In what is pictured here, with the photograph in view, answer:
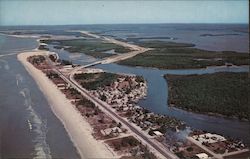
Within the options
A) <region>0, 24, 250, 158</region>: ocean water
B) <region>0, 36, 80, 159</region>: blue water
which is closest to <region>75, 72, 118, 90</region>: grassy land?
<region>0, 24, 250, 158</region>: ocean water

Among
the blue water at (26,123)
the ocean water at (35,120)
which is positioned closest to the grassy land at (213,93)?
the ocean water at (35,120)

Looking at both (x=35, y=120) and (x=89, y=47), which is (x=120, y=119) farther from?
(x=89, y=47)

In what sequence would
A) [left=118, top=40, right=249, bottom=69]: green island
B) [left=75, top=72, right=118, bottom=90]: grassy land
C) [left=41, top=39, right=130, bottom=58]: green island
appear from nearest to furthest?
[left=75, top=72, right=118, bottom=90]: grassy land → [left=118, top=40, right=249, bottom=69]: green island → [left=41, top=39, right=130, bottom=58]: green island

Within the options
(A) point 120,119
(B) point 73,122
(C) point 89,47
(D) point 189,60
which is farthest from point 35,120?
(C) point 89,47

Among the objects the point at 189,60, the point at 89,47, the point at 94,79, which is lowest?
the point at 94,79

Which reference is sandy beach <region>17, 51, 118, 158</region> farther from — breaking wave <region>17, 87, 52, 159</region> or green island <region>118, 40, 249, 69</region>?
green island <region>118, 40, 249, 69</region>

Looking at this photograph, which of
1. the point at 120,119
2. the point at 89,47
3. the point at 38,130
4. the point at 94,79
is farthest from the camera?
the point at 89,47
